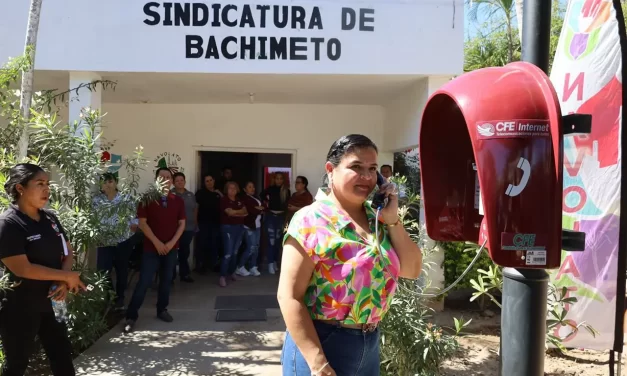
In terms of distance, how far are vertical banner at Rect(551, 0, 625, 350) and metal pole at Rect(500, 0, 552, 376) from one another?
4.77 ft

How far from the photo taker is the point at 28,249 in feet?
9.11

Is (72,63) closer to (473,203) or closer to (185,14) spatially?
(185,14)

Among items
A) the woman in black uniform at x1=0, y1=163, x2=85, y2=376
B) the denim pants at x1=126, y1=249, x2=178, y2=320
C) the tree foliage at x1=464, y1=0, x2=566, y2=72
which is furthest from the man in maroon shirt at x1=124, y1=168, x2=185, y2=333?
the tree foliage at x1=464, y1=0, x2=566, y2=72

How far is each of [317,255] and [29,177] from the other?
211 cm

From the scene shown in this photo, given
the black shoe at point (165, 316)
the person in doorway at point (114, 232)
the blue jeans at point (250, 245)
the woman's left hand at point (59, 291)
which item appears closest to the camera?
the woman's left hand at point (59, 291)

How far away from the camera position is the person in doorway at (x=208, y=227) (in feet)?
24.3

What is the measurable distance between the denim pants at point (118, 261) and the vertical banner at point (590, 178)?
468 centimetres

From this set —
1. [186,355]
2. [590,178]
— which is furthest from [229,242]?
[590,178]

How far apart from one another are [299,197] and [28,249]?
468cm

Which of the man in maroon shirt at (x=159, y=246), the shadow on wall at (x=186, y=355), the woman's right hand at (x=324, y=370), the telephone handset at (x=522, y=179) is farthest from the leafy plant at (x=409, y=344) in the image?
the man in maroon shirt at (x=159, y=246)

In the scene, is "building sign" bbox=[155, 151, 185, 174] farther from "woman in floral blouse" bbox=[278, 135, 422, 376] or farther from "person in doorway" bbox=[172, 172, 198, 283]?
"woman in floral blouse" bbox=[278, 135, 422, 376]

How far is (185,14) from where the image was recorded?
5172mm

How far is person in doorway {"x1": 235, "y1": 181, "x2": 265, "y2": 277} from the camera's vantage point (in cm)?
720

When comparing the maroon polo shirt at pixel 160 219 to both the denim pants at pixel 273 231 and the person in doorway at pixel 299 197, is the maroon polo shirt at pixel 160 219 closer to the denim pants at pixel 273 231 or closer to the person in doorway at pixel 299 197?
the person in doorway at pixel 299 197
